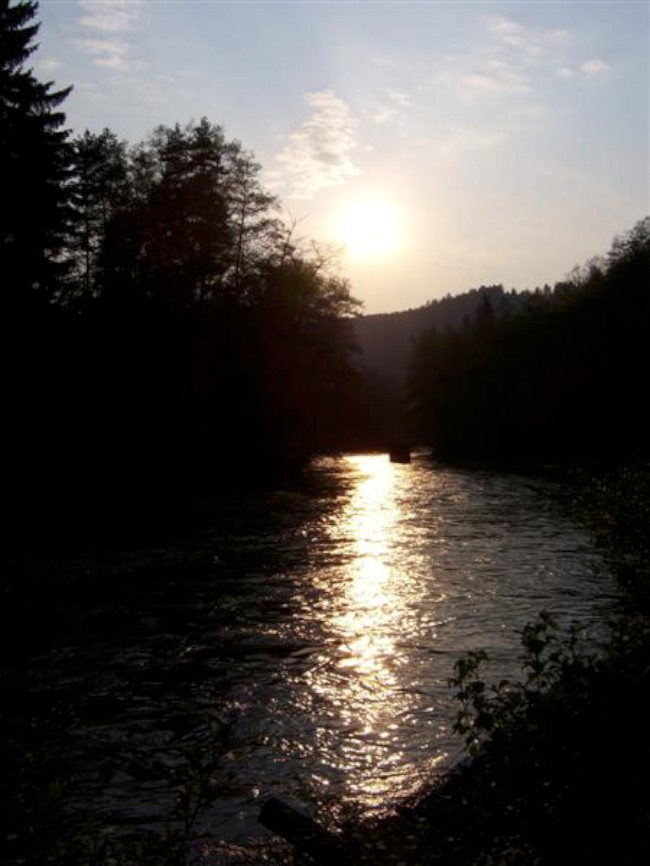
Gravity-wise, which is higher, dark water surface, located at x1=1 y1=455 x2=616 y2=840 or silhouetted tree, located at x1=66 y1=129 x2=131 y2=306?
silhouetted tree, located at x1=66 y1=129 x2=131 y2=306

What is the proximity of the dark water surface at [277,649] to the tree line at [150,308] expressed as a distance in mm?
21187

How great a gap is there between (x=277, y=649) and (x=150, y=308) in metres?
41.3

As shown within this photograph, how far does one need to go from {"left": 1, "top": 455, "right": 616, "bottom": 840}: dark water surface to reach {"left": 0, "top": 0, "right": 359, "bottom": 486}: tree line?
2119cm

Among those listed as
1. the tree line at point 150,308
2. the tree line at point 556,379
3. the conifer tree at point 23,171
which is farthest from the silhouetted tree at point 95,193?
the tree line at point 556,379

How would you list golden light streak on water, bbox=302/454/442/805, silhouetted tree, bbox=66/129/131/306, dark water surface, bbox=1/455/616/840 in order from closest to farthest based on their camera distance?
dark water surface, bbox=1/455/616/840 → golden light streak on water, bbox=302/454/442/805 → silhouetted tree, bbox=66/129/131/306

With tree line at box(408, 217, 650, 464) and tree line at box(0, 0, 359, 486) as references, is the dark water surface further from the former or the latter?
tree line at box(408, 217, 650, 464)

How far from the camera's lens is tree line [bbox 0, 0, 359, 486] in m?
41.7

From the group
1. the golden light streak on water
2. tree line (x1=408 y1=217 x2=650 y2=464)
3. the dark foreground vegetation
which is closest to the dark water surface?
the golden light streak on water

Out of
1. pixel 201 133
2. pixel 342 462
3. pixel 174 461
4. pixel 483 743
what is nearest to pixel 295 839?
pixel 483 743

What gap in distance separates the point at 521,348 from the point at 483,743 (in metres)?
85.3

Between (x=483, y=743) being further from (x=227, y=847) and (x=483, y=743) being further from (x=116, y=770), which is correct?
(x=116, y=770)

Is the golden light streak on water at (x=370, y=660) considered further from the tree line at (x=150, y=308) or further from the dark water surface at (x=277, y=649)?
the tree line at (x=150, y=308)

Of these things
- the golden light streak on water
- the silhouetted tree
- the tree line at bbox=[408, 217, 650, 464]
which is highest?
the silhouetted tree

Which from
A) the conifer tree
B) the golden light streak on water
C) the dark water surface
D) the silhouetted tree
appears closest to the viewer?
the dark water surface
